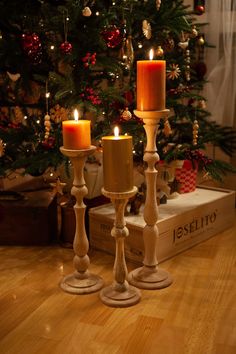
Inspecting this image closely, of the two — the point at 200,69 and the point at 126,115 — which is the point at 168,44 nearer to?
the point at 200,69

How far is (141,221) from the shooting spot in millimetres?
1871

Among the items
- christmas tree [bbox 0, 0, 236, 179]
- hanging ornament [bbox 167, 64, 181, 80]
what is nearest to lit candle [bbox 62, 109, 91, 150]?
christmas tree [bbox 0, 0, 236, 179]

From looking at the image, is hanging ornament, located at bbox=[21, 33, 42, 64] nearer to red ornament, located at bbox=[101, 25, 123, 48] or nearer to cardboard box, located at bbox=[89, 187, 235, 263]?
red ornament, located at bbox=[101, 25, 123, 48]

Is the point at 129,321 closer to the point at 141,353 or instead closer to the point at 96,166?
the point at 141,353

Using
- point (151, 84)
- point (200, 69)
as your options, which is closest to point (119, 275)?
point (151, 84)

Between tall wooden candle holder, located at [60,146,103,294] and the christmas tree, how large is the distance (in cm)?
30

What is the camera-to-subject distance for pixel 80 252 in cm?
164

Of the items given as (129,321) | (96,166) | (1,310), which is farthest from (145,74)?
(96,166)

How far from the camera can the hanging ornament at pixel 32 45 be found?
71.4 inches

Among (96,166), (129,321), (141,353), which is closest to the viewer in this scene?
(141,353)

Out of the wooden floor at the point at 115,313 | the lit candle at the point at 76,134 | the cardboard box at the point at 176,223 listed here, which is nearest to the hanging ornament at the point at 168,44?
the cardboard box at the point at 176,223

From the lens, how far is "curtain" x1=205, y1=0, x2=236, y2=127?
7.52 feet

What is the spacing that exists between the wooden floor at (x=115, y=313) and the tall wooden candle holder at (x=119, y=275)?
3 centimetres

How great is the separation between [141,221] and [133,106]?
0.54 metres
